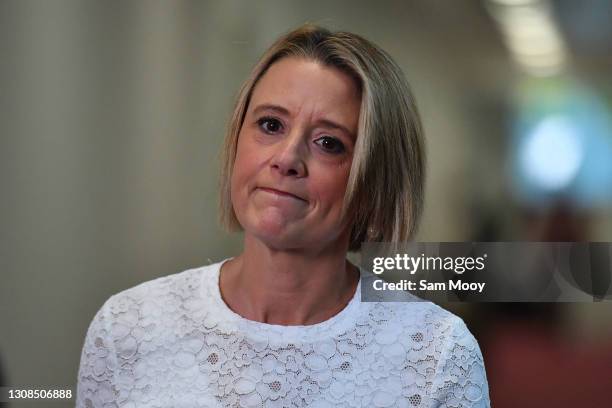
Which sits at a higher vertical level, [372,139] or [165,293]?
[372,139]

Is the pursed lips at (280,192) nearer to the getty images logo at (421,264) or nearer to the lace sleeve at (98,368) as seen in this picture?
the getty images logo at (421,264)

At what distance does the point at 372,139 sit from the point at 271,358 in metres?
0.50

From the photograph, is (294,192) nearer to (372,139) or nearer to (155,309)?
(372,139)

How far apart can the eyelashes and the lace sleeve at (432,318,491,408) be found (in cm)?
46

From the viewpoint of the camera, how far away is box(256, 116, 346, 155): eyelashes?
1.70m

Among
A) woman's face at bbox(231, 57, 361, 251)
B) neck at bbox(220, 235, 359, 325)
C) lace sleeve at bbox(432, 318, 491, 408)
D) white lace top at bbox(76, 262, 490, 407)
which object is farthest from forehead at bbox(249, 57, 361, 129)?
lace sleeve at bbox(432, 318, 491, 408)

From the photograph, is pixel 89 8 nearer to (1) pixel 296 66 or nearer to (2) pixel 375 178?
(1) pixel 296 66

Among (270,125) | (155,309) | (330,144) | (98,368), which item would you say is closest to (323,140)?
(330,144)

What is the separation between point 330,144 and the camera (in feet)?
5.57

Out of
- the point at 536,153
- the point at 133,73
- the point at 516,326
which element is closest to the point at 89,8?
the point at 133,73

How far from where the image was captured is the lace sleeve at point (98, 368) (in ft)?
5.75

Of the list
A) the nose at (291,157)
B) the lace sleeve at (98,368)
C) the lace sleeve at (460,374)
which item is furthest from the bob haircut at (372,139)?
the lace sleeve at (98,368)

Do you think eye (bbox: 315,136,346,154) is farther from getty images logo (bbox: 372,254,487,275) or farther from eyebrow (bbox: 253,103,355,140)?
getty images logo (bbox: 372,254,487,275)

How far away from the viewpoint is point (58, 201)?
185 centimetres
